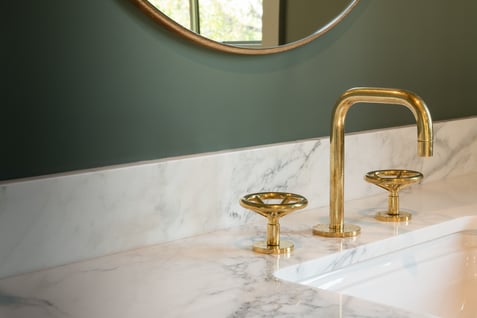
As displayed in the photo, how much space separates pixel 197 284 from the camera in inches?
48.8

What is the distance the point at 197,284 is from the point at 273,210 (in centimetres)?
21

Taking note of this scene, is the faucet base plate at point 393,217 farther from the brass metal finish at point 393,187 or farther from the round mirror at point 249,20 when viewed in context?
the round mirror at point 249,20

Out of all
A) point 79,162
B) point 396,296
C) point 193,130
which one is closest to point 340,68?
point 193,130

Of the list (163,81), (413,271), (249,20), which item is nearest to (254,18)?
(249,20)

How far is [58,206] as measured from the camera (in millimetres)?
1295

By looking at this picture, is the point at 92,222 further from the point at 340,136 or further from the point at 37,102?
the point at 340,136

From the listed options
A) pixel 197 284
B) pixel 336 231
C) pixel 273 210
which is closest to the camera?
pixel 197 284

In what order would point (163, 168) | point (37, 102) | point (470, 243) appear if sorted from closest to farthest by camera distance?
1. point (37, 102)
2. point (163, 168)
3. point (470, 243)

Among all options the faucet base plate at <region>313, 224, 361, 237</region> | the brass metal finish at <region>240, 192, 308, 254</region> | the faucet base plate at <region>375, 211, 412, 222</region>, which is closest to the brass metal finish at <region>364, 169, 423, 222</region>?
the faucet base plate at <region>375, 211, 412, 222</region>

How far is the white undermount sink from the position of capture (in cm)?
141

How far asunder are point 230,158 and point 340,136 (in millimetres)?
216

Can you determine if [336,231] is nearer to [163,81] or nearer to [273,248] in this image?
[273,248]

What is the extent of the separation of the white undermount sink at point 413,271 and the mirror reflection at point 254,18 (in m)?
0.47

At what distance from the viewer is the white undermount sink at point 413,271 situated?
1406 mm
